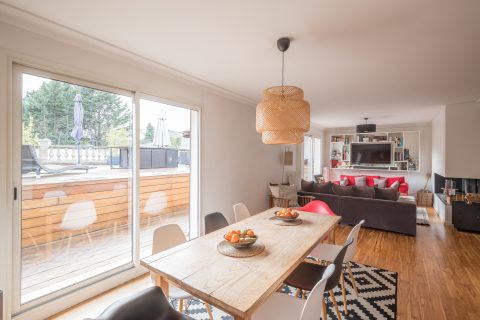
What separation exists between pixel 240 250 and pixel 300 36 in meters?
1.87

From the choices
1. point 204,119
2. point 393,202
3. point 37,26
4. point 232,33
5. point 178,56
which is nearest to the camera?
point 37,26

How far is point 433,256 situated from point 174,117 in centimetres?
416

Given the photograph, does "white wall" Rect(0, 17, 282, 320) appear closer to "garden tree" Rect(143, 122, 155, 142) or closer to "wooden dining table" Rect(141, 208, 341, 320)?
"garden tree" Rect(143, 122, 155, 142)

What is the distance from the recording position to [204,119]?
360 cm

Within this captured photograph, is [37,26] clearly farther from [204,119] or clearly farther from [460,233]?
[460,233]

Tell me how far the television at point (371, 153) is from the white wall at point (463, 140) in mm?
2823

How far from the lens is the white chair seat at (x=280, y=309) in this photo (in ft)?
4.73

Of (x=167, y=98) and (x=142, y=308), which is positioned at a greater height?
(x=167, y=98)

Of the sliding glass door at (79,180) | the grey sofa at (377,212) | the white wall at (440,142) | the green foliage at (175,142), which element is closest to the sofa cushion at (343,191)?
the grey sofa at (377,212)

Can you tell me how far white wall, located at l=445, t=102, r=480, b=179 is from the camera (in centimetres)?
443

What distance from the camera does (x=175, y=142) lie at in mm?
3441

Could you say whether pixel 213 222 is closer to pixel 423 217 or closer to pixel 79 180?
pixel 79 180

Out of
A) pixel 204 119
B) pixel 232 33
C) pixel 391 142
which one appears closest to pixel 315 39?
pixel 232 33

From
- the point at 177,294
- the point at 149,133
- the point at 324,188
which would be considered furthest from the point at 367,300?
the point at 149,133
